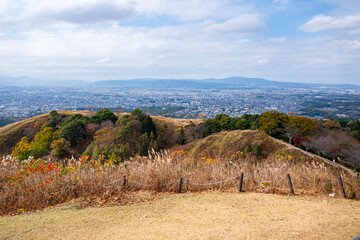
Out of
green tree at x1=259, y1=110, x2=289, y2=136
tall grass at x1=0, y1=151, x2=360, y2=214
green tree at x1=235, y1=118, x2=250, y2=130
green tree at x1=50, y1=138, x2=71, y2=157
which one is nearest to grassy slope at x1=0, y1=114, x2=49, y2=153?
green tree at x1=50, y1=138, x2=71, y2=157

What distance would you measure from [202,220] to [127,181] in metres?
3.32

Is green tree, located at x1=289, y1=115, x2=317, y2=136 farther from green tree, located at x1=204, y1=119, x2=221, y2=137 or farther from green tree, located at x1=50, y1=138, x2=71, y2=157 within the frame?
green tree, located at x1=50, y1=138, x2=71, y2=157

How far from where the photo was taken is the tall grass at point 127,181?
613cm

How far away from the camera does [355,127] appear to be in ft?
99.8

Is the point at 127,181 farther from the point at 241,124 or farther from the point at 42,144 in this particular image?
the point at 42,144

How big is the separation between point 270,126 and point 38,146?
28.4 m

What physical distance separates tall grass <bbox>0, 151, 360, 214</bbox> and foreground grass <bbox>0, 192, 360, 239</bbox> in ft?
2.39

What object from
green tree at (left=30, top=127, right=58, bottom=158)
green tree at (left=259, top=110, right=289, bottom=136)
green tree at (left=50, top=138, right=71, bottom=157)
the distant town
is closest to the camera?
green tree at (left=50, top=138, right=71, bottom=157)

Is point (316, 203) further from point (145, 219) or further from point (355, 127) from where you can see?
point (355, 127)

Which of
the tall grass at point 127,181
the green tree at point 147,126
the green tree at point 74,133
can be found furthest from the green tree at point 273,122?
the green tree at point 74,133

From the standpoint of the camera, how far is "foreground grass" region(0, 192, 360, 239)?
12.8ft

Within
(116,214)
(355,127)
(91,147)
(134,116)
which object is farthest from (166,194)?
(355,127)

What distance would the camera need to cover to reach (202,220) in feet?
14.8

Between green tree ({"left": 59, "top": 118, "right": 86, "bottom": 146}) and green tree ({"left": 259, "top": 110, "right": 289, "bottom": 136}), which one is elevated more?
green tree ({"left": 259, "top": 110, "right": 289, "bottom": 136})
